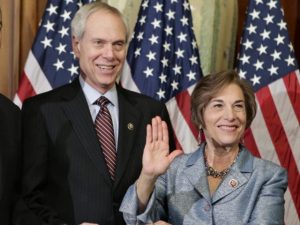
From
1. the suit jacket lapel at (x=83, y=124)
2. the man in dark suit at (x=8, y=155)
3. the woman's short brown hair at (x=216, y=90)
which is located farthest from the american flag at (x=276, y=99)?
the man in dark suit at (x=8, y=155)

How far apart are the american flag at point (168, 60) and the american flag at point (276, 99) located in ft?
0.94

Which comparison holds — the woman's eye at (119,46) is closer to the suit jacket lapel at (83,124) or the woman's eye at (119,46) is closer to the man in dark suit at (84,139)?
the man in dark suit at (84,139)

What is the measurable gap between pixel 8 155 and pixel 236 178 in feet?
2.61

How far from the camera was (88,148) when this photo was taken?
2.20 metres

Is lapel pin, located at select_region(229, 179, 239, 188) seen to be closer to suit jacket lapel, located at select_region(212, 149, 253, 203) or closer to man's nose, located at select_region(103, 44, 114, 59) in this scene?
suit jacket lapel, located at select_region(212, 149, 253, 203)

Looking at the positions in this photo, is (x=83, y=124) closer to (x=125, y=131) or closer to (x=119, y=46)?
(x=125, y=131)

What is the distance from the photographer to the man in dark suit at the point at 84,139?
2.16 meters

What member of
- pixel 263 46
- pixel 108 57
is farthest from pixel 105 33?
pixel 263 46

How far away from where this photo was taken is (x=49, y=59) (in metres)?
3.00

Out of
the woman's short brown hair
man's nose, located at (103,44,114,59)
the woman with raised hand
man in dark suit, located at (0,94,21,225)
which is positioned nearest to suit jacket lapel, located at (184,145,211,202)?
the woman with raised hand

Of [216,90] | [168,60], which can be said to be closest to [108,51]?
[216,90]

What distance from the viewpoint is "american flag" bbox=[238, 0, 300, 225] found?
10.1ft

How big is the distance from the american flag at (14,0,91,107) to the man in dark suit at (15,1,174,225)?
65 cm

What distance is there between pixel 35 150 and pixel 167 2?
1293 mm
